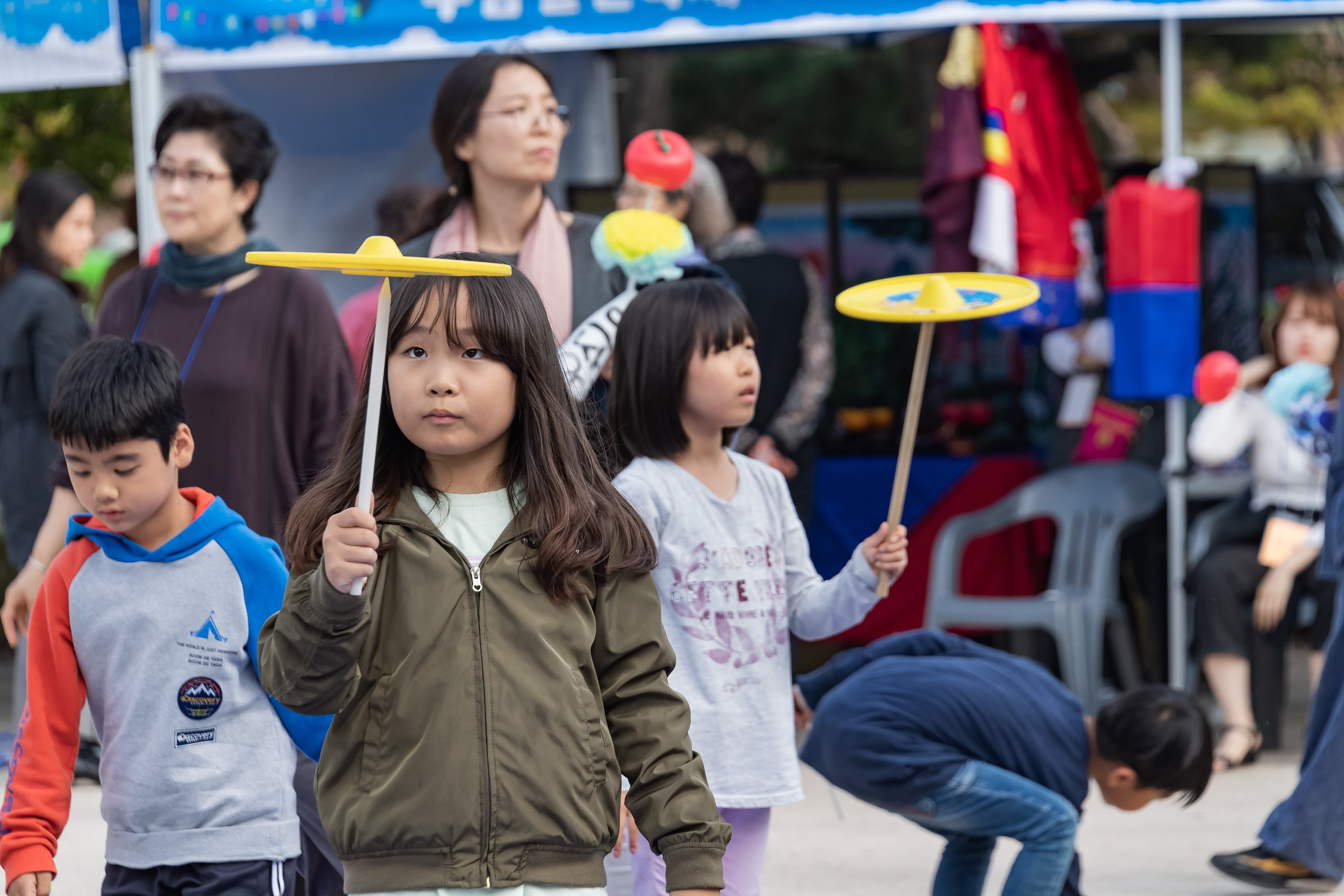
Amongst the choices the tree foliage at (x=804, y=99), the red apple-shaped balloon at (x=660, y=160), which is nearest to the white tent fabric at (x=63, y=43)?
the red apple-shaped balloon at (x=660, y=160)

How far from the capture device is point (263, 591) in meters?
2.57

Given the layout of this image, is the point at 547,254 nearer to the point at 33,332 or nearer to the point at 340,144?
the point at 33,332

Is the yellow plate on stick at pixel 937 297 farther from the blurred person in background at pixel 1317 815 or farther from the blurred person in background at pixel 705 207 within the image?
the blurred person in background at pixel 705 207

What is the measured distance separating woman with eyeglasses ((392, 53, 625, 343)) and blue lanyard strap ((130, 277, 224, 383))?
415 millimetres

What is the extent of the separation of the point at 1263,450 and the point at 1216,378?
61 centimetres

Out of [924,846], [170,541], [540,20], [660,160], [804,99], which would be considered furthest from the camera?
[804,99]

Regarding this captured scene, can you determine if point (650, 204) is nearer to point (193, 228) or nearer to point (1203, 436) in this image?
point (193, 228)

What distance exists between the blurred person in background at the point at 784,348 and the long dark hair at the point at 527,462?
10.5 feet

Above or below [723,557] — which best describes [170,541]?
above

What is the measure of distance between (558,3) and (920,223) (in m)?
2.89

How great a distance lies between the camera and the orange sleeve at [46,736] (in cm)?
235

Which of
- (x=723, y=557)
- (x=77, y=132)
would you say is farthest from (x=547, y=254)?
Result: (x=77, y=132)

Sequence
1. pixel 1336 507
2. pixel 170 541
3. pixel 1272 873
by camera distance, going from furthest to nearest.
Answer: pixel 1336 507 → pixel 1272 873 → pixel 170 541

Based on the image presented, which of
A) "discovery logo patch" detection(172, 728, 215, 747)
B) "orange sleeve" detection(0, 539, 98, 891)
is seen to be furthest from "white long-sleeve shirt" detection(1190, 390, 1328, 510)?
"orange sleeve" detection(0, 539, 98, 891)
